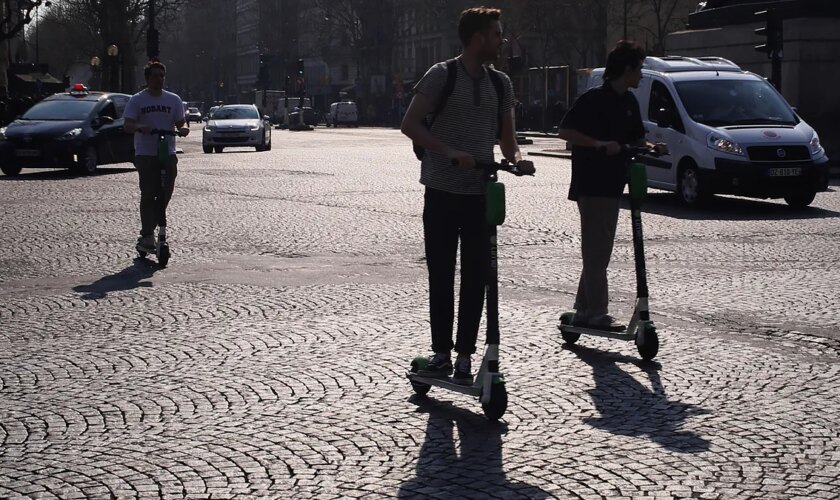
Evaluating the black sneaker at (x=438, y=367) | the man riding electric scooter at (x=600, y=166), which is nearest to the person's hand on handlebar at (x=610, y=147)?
the man riding electric scooter at (x=600, y=166)

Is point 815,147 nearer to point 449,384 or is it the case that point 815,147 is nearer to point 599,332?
point 599,332

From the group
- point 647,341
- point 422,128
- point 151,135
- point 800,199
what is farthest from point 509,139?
point 800,199

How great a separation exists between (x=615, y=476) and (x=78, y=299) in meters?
6.04

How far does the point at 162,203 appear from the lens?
1305 cm

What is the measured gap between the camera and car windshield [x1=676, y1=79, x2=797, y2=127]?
755 inches

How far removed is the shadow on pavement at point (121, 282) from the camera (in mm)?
10664

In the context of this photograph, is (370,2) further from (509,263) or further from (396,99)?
(509,263)

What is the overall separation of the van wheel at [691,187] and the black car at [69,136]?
13080 millimetres

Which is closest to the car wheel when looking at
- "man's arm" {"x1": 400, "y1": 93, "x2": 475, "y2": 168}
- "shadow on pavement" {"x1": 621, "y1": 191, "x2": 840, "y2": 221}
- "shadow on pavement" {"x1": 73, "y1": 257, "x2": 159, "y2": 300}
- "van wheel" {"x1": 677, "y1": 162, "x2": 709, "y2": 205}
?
"shadow on pavement" {"x1": 621, "y1": 191, "x2": 840, "y2": 221}

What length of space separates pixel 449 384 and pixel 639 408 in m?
0.88

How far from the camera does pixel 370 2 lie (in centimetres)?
10294

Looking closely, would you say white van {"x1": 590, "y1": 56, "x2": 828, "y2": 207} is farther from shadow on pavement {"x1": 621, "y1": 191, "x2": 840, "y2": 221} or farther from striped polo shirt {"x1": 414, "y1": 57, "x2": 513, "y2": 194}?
striped polo shirt {"x1": 414, "y1": 57, "x2": 513, "y2": 194}

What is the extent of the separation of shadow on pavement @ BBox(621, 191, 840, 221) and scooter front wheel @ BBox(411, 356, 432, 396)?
10.9 meters

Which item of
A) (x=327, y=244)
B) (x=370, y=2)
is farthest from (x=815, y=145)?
(x=370, y=2)
